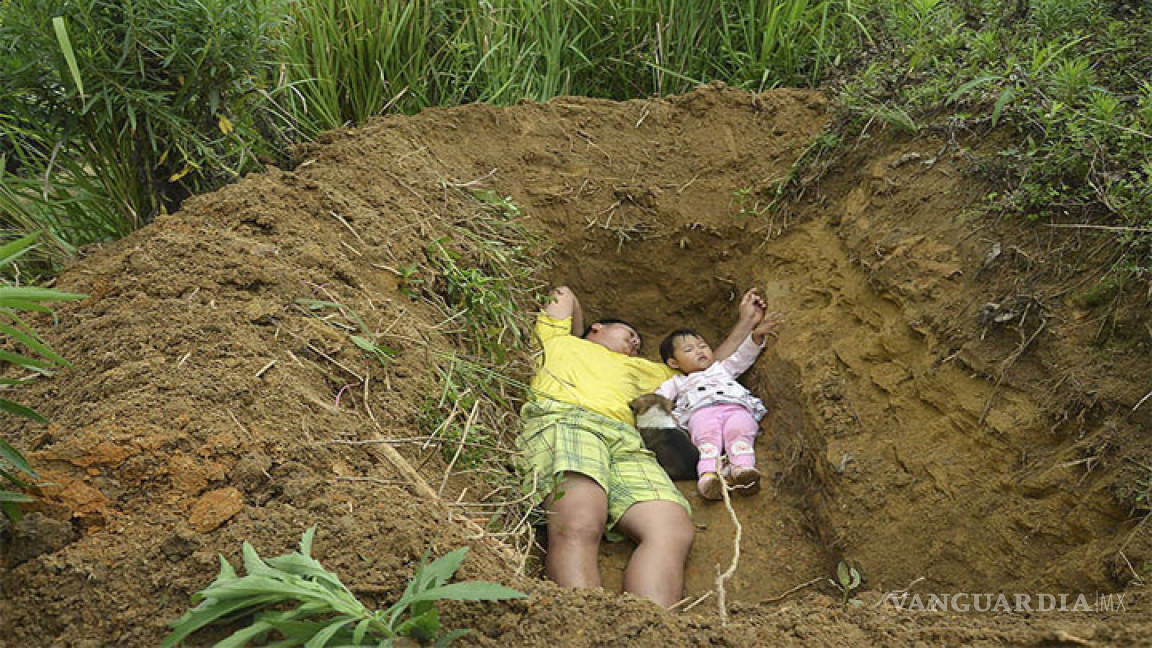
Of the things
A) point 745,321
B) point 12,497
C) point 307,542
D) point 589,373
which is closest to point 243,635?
point 307,542

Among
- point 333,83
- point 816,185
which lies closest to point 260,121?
point 333,83

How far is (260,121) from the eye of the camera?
11.6 ft

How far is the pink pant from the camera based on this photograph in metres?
3.34

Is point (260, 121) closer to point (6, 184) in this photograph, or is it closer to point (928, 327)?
point (6, 184)

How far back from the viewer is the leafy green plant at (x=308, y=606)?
1.50m

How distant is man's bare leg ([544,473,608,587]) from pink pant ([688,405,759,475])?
0.59 m

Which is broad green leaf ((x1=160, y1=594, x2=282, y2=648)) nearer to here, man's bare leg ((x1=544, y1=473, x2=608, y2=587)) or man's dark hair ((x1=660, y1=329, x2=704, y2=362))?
man's bare leg ((x1=544, y1=473, x2=608, y2=587))

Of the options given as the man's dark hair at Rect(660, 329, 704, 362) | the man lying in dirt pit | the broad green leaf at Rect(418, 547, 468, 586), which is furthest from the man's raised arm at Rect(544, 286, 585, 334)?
the broad green leaf at Rect(418, 547, 468, 586)

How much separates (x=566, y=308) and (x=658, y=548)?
4.47 feet

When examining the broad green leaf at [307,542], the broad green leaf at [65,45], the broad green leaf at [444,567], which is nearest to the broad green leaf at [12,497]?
the broad green leaf at [307,542]

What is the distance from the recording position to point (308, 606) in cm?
148

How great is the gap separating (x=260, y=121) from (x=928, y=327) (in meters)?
2.71

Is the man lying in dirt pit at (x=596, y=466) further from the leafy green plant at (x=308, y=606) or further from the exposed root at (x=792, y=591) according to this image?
the leafy green plant at (x=308, y=606)

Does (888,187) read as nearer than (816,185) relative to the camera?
Yes
